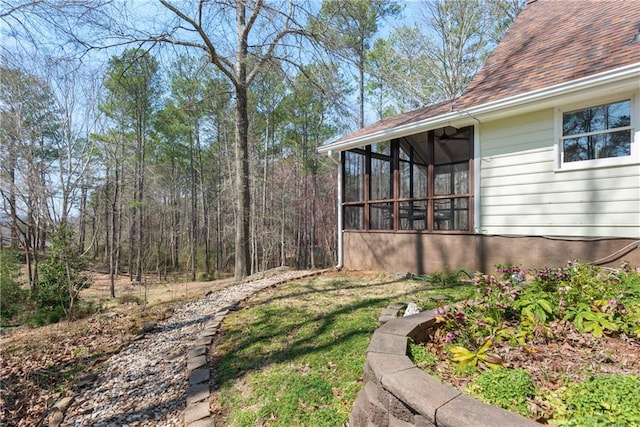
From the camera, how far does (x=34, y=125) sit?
9188 mm

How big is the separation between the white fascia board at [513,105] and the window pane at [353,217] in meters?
1.48

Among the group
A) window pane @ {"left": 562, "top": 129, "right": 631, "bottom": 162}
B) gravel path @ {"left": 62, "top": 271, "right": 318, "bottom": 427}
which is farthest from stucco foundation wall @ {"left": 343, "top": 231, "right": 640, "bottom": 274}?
gravel path @ {"left": 62, "top": 271, "right": 318, "bottom": 427}

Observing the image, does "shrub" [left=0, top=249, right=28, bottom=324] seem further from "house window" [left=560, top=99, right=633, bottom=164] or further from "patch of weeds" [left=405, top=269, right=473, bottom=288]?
"house window" [left=560, top=99, right=633, bottom=164]

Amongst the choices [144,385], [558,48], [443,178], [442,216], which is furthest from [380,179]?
[144,385]

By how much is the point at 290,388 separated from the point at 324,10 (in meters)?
7.53

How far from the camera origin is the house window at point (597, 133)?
3893 mm

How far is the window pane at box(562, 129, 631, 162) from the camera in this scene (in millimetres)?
3902

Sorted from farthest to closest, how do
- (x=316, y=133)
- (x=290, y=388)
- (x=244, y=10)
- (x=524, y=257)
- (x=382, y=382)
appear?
(x=316, y=133), (x=244, y=10), (x=524, y=257), (x=290, y=388), (x=382, y=382)

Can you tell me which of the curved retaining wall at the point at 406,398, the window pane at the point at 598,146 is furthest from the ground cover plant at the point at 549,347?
the window pane at the point at 598,146

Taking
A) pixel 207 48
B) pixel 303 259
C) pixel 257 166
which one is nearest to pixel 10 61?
pixel 207 48

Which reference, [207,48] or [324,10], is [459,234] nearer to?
[324,10]

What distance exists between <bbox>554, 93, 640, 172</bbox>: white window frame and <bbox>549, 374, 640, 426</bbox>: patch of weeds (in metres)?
3.74

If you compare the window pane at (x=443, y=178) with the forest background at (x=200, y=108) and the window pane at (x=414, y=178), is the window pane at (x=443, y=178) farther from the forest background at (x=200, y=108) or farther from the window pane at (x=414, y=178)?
the forest background at (x=200, y=108)

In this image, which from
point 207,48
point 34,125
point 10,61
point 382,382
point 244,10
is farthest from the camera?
point 34,125
